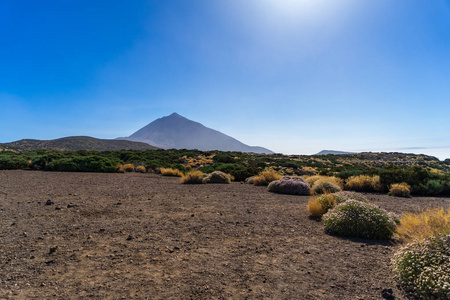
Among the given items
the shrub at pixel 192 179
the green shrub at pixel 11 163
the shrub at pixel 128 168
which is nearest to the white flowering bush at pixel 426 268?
the shrub at pixel 192 179

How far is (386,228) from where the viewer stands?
17.8ft

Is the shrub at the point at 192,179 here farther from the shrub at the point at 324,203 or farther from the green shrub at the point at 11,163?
the green shrub at the point at 11,163

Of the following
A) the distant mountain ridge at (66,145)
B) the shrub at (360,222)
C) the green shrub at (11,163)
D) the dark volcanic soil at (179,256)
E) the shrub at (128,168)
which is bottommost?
the dark volcanic soil at (179,256)

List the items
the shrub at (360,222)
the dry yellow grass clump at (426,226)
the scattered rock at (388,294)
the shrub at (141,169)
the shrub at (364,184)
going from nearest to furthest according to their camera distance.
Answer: the scattered rock at (388,294)
the dry yellow grass clump at (426,226)
the shrub at (360,222)
the shrub at (364,184)
the shrub at (141,169)

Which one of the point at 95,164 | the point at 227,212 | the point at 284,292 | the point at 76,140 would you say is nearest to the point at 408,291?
the point at 284,292

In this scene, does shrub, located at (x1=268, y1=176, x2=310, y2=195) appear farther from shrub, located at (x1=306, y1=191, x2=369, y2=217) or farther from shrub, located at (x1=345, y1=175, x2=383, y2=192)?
shrub, located at (x1=306, y1=191, x2=369, y2=217)

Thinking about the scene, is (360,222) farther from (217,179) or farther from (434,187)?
(217,179)

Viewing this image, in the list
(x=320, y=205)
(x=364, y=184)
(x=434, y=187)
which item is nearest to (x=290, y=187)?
(x=320, y=205)

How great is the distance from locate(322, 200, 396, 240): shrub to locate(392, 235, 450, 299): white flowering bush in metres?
1.83

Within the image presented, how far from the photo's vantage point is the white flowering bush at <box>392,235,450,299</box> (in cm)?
282

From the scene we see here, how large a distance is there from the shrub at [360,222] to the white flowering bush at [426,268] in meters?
1.83

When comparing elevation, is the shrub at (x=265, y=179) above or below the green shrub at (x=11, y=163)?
below

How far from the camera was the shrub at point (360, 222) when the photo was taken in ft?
17.8

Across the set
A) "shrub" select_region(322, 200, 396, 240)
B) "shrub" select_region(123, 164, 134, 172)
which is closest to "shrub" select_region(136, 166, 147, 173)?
"shrub" select_region(123, 164, 134, 172)
